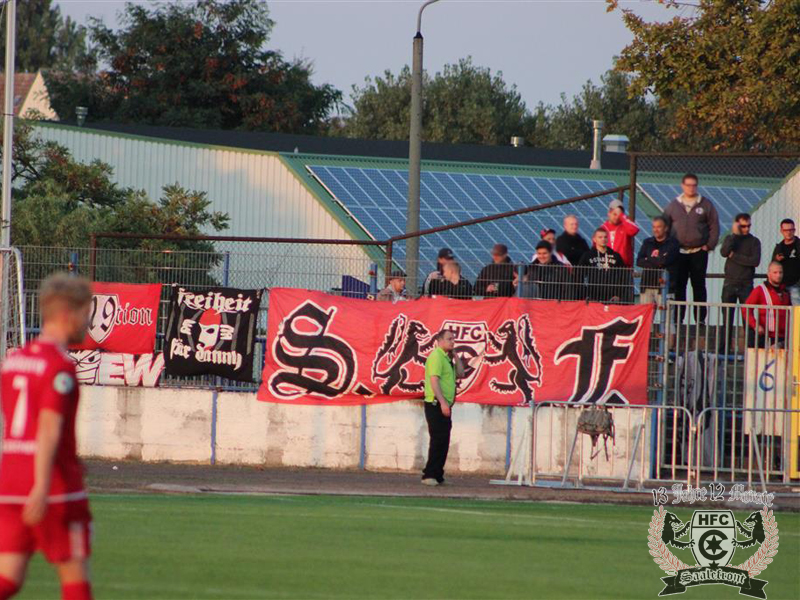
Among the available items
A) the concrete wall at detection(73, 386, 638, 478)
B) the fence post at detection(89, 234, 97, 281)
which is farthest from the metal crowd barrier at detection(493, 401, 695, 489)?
the fence post at detection(89, 234, 97, 281)

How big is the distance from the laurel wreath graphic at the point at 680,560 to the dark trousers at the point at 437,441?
4172 millimetres

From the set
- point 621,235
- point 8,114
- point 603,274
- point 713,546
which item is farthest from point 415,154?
point 713,546

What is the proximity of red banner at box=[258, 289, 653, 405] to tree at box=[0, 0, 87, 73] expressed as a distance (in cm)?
8601

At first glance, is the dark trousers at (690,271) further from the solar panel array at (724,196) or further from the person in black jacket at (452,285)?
the solar panel array at (724,196)

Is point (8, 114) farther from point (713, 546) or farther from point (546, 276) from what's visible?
point (713, 546)

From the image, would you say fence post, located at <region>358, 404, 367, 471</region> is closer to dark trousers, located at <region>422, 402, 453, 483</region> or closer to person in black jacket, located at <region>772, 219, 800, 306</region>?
dark trousers, located at <region>422, 402, 453, 483</region>

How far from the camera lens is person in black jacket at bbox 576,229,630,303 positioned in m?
18.5

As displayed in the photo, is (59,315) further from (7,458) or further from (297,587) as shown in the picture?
(297,587)

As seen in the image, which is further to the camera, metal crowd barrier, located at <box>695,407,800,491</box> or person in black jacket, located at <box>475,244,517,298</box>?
person in black jacket, located at <box>475,244,517,298</box>

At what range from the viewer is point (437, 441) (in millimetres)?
16906

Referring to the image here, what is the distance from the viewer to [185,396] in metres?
19.4

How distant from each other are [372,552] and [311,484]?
5.92m

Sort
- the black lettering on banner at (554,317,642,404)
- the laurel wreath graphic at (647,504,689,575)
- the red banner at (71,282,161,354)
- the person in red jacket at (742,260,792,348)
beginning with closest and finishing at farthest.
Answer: the laurel wreath graphic at (647,504,689,575), the person in red jacket at (742,260,792,348), the black lettering on banner at (554,317,642,404), the red banner at (71,282,161,354)

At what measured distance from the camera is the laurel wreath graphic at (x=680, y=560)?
1065 centimetres
